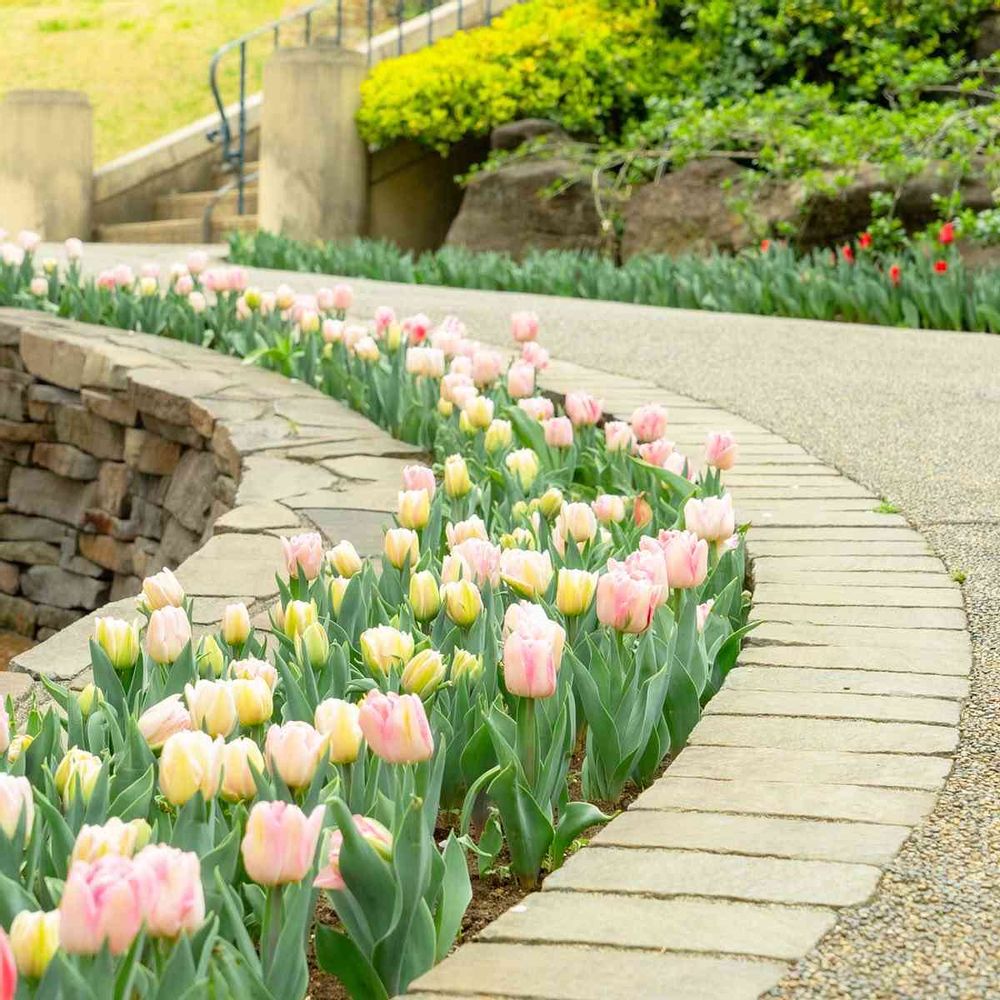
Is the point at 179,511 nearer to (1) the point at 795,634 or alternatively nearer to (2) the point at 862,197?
(1) the point at 795,634

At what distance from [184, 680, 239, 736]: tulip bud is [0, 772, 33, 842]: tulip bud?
204 millimetres

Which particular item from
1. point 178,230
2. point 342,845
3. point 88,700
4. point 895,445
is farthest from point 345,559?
point 178,230

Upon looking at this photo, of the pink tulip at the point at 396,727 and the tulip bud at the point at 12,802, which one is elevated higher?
the pink tulip at the point at 396,727

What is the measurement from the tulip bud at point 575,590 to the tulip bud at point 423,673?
0.92 feet

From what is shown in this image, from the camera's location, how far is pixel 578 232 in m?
10.0

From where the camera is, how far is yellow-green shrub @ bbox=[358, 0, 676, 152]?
10.7 meters

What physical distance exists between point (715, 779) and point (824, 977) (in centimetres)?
48

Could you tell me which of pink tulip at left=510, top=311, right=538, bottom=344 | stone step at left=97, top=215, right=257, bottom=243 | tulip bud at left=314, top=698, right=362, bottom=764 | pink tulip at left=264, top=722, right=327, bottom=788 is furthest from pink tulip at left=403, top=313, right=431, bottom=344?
stone step at left=97, top=215, right=257, bottom=243

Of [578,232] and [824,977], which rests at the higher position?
[578,232]

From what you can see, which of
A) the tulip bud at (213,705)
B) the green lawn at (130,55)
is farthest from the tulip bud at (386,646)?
the green lawn at (130,55)

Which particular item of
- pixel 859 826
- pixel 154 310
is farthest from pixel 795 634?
pixel 154 310

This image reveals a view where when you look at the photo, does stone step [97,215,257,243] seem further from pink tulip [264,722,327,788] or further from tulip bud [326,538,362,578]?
pink tulip [264,722,327,788]

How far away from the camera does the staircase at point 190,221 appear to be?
11875 millimetres

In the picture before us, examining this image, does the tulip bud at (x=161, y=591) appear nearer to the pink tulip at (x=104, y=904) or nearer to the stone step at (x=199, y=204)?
the pink tulip at (x=104, y=904)
